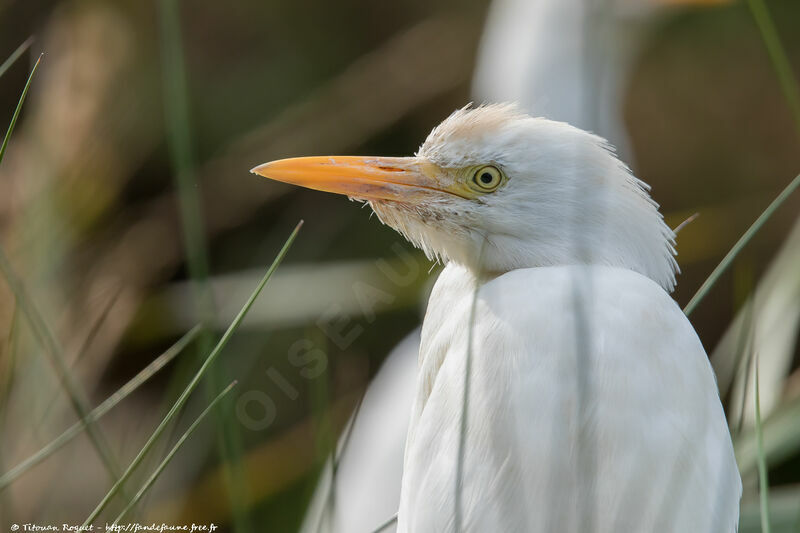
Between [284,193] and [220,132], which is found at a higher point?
[220,132]

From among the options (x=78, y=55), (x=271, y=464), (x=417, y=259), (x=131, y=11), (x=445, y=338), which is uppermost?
(x=131, y=11)

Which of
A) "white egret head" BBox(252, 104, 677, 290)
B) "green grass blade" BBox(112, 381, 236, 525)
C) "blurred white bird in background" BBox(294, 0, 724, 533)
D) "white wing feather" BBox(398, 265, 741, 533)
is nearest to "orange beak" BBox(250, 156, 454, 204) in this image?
"white egret head" BBox(252, 104, 677, 290)

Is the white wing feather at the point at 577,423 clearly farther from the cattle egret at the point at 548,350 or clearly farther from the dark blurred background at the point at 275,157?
the dark blurred background at the point at 275,157

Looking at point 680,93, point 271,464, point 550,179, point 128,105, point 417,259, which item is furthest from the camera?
point 680,93

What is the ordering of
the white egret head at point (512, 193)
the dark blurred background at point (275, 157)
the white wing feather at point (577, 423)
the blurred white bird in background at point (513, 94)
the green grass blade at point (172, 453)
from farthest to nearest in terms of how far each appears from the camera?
the dark blurred background at point (275, 157) < the blurred white bird in background at point (513, 94) < the white egret head at point (512, 193) < the white wing feather at point (577, 423) < the green grass blade at point (172, 453)

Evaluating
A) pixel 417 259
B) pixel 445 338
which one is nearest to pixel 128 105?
pixel 417 259

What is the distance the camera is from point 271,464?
2.53 m

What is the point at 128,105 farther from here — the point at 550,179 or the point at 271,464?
the point at 550,179

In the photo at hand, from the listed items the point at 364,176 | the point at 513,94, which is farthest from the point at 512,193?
the point at 513,94

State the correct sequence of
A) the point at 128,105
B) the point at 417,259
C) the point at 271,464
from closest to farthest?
the point at 417,259, the point at 271,464, the point at 128,105

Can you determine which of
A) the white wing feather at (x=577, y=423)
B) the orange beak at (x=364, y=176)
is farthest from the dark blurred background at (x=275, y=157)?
the white wing feather at (x=577, y=423)

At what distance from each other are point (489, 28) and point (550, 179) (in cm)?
170

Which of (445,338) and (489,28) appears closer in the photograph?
(445,338)

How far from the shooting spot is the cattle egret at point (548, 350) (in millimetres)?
913
